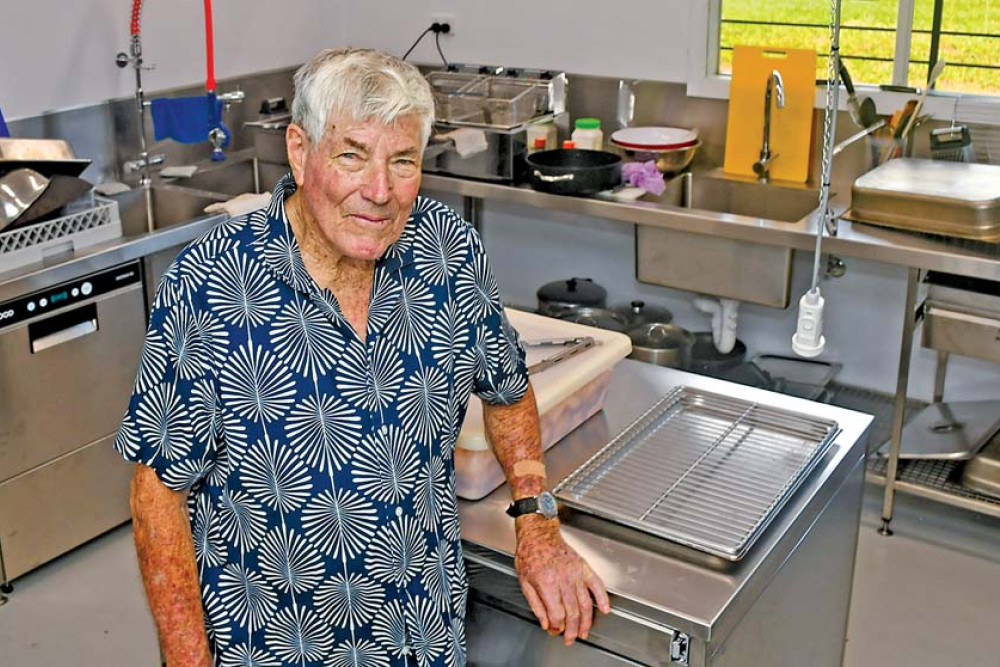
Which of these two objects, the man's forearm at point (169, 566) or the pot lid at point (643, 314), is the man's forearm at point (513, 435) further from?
the pot lid at point (643, 314)

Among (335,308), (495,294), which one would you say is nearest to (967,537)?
(495,294)

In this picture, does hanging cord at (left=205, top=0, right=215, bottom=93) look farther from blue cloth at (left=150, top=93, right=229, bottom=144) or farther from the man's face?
the man's face

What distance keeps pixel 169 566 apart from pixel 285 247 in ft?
1.43

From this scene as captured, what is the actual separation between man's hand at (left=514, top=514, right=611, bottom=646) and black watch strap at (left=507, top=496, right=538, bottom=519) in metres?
0.03

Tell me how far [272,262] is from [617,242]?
106 inches

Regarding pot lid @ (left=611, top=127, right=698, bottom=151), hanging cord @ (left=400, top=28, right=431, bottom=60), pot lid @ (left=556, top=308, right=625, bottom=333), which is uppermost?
hanging cord @ (left=400, top=28, right=431, bottom=60)

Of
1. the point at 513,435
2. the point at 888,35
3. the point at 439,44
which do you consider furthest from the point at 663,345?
the point at 513,435

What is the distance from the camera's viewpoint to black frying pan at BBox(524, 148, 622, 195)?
135 inches

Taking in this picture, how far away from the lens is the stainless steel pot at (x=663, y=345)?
11.5ft

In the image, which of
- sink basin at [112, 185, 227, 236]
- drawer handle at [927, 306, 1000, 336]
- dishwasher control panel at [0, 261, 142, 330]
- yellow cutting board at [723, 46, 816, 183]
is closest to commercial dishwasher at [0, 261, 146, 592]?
dishwasher control panel at [0, 261, 142, 330]

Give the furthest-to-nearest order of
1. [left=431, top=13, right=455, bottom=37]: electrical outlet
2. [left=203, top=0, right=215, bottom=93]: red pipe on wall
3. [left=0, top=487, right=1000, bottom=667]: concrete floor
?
[left=431, top=13, right=455, bottom=37]: electrical outlet < [left=203, top=0, right=215, bottom=93]: red pipe on wall < [left=0, top=487, right=1000, bottom=667]: concrete floor

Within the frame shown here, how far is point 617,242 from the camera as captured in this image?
13.3 ft

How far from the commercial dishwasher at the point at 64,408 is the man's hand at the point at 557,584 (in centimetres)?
175

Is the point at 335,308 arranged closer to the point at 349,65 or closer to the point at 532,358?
the point at 349,65
